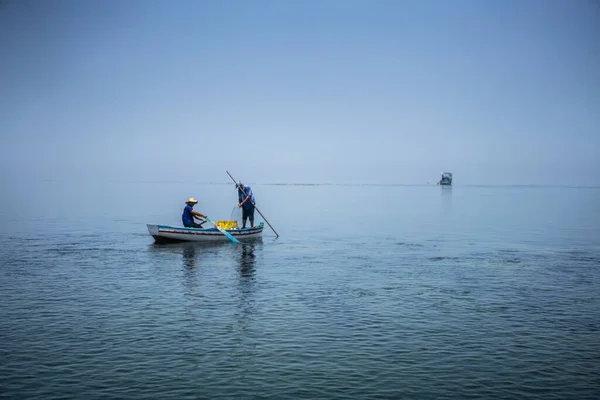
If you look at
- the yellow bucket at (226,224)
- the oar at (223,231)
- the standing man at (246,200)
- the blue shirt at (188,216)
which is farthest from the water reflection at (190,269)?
the standing man at (246,200)

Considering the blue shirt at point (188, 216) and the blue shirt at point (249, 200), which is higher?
the blue shirt at point (249, 200)

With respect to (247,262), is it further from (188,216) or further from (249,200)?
(249,200)

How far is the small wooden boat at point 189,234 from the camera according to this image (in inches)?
1494

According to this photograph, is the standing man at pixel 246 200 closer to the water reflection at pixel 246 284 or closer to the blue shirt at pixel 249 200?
the blue shirt at pixel 249 200

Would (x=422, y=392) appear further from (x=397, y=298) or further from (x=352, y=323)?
(x=397, y=298)

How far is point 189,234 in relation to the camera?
3900 cm

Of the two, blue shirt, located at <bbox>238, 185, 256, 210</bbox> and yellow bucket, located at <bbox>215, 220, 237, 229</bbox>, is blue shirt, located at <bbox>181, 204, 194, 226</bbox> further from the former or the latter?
blue shirt, located at <bbox>238, 185, 256, 210</bbox>

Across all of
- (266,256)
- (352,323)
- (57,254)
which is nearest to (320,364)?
(352,323)

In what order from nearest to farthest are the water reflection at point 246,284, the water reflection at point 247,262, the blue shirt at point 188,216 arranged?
the water reflection at point 246,284, the water reflection at point 247,262, the blue shirt at point 188,216

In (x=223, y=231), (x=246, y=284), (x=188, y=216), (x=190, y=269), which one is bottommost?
(x=246, y=284)

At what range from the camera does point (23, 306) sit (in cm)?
1984

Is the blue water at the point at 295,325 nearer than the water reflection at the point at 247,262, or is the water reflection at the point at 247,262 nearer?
the blue water at the point at 295,325

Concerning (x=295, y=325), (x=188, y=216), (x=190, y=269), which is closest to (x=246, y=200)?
(x=188, y=216)

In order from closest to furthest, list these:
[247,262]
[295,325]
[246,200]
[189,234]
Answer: [295,325], [247,262], [189,234], [246,200]
